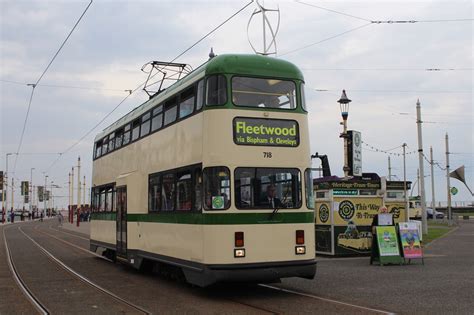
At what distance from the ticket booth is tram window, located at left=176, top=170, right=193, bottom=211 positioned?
823cm

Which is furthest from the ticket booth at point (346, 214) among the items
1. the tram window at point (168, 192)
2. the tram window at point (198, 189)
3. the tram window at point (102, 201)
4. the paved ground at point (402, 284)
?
the tram window at point (198, 189)

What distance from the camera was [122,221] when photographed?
1529cm

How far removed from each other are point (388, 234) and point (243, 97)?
770 cm

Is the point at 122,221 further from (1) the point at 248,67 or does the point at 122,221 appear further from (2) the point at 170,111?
(1) the point at 248,67

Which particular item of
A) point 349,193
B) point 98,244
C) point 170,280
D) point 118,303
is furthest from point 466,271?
point 98,244

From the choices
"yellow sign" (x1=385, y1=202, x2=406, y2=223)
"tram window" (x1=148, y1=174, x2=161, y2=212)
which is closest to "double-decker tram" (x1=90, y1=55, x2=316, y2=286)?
"tram window" (x1=148, y1=174, x2=161, y2=212)

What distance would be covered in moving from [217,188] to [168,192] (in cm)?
231

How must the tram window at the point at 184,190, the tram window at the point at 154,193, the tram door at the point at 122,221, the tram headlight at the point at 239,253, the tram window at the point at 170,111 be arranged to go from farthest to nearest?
the tram door at the point at 122,221 → the tram window at the point at 154,193 → the tram window at the point at 170,111 → the tram window at the point at 184,190 → the tram headlight at the point at 239,253

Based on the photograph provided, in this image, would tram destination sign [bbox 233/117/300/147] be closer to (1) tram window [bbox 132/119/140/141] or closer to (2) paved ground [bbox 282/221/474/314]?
(2) paved ground [bbox 282/221/474/314]

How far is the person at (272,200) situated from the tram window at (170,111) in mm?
2971

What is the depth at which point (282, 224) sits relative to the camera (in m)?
10.1

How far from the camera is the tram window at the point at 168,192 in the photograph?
11.7m

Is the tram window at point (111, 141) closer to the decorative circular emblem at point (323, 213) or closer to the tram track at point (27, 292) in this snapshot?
the tram track at point (27, 292)

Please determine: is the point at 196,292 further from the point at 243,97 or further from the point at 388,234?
the point at 388,234
